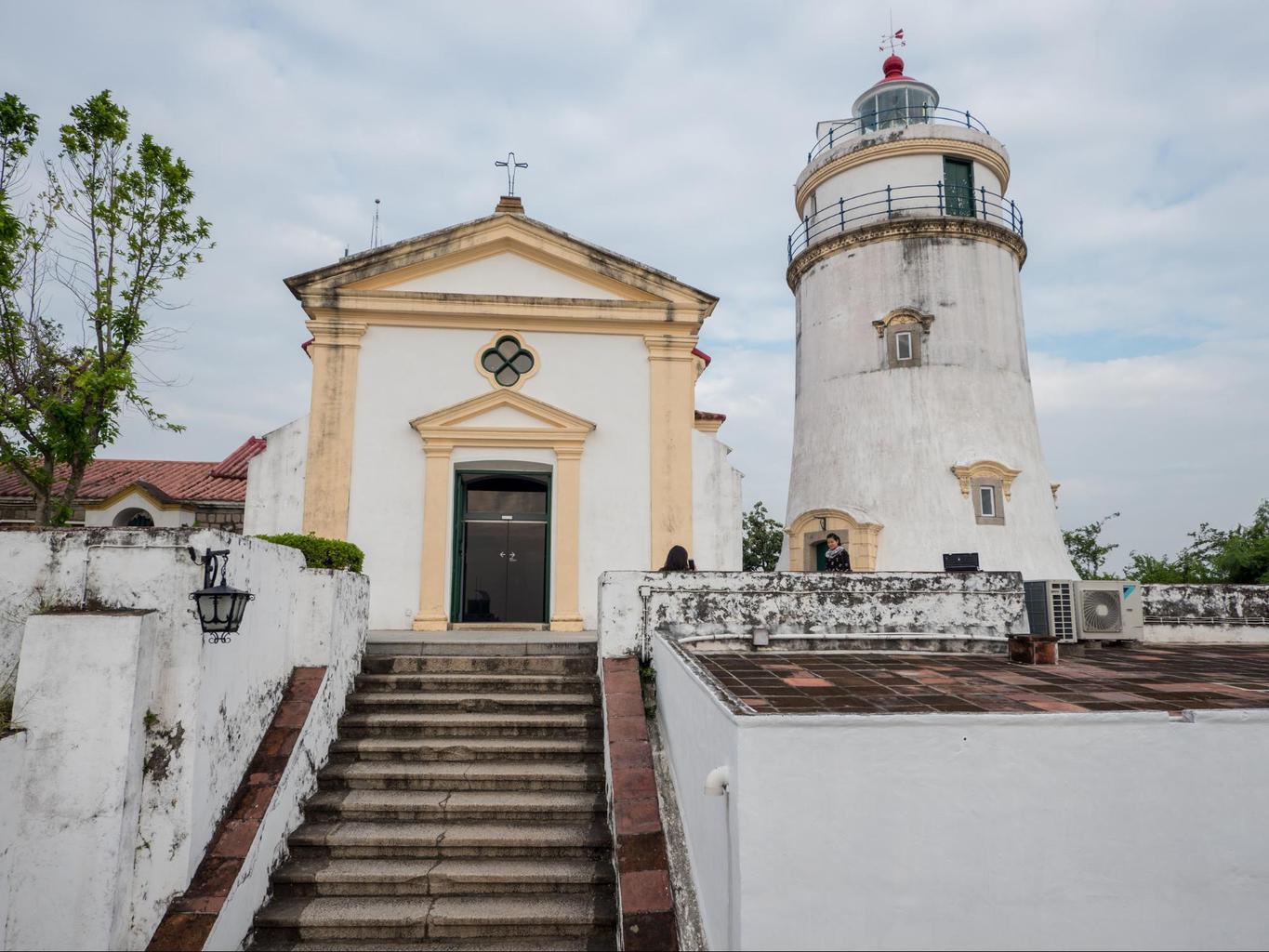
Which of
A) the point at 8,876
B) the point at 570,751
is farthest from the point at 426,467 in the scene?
the point at 8,876

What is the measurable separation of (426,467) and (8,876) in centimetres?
663

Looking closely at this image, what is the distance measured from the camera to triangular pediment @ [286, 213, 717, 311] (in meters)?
10.9

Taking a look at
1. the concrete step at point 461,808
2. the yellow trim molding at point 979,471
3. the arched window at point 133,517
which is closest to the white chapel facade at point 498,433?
the concrete step at point 461,808

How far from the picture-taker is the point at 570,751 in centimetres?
627

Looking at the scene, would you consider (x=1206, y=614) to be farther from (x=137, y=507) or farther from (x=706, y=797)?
(x=137, y=507)

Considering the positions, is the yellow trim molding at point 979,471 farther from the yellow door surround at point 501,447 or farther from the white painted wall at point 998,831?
the white painted wall at point 998,831

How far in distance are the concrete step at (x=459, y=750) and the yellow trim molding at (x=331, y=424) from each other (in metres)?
4.52

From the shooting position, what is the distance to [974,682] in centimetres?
510

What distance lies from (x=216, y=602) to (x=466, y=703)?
2530mm


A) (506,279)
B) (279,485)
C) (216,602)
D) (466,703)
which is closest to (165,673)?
(216,602)

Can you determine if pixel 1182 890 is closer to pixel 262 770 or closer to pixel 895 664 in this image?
pixel 895 664

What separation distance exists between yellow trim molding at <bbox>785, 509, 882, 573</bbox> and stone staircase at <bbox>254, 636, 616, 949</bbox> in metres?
10.1

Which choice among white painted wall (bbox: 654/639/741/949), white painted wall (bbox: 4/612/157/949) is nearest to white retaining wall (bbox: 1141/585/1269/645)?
white painted wall (bbox: 654/639/741/949)

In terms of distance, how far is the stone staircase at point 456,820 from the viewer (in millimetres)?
4820
